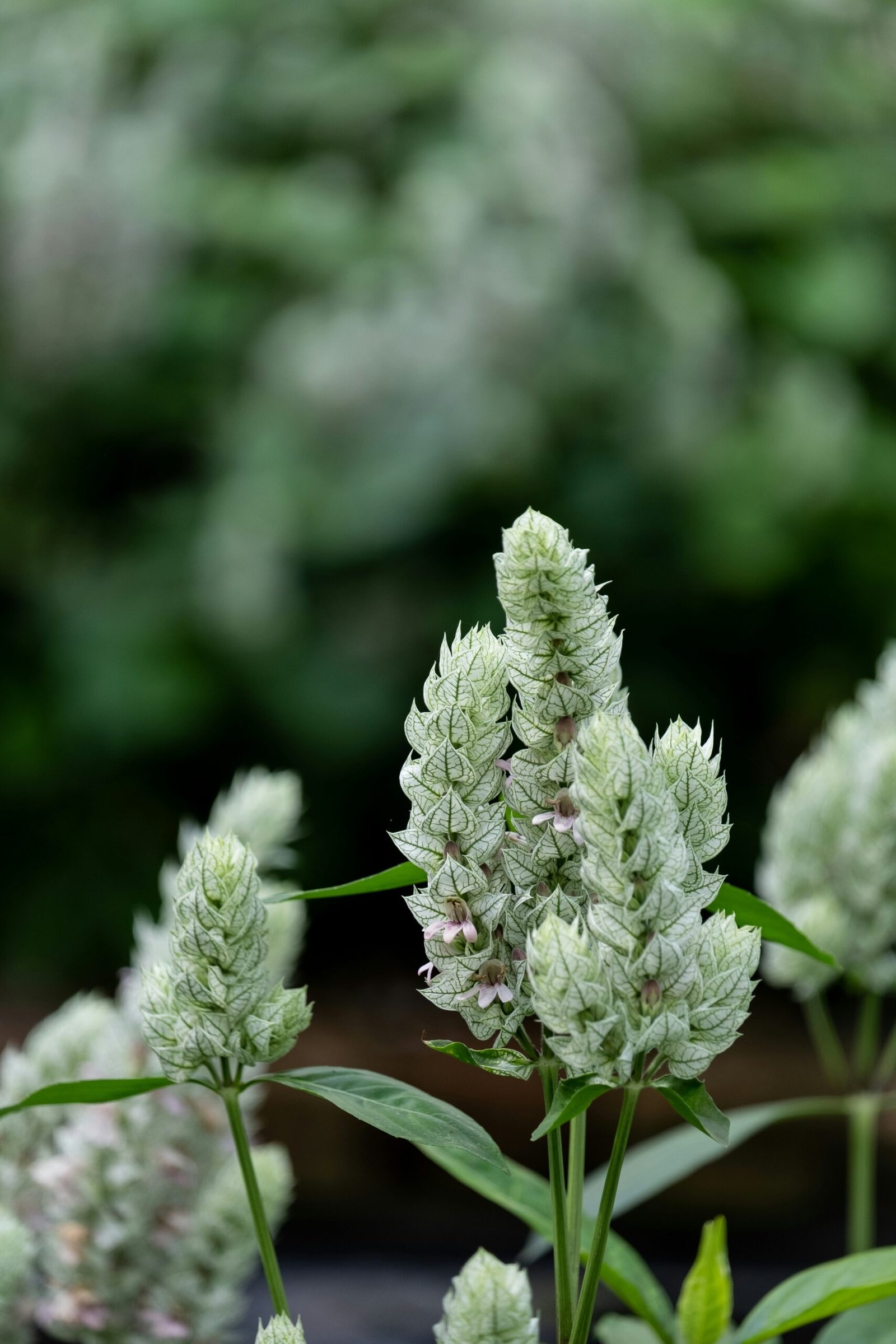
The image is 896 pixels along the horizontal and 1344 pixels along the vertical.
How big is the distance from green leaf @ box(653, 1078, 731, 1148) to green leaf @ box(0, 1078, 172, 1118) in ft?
0.46

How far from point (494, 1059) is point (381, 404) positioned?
1.78 meters

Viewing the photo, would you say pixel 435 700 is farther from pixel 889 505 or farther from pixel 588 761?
pixel 889 505

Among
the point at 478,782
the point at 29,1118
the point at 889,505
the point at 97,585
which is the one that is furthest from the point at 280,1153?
the point at 889,505

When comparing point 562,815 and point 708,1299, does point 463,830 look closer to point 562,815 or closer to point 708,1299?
point 562,815

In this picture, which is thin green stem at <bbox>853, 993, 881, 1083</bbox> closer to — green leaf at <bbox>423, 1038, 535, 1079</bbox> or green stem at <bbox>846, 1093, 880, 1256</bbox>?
green stem at <bbox>846, 1093, 880, 1256</bbox>

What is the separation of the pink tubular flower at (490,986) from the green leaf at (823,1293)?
149 mm

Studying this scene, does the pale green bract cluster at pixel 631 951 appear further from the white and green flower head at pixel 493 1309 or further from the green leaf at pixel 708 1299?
the green leaf at pixel 708 1299

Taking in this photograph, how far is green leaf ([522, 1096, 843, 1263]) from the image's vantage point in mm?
567

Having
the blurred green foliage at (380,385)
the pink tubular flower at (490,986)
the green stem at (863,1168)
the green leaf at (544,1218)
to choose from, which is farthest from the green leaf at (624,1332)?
the blurred green foliage at (380,385)

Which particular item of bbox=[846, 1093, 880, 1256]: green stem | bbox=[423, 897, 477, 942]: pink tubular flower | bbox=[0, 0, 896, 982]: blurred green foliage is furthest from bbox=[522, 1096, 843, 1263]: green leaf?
bbox=[0, 0, 896, 982]: blurred green foliage

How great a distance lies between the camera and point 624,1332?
21.7 inches

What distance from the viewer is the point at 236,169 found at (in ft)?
7.84

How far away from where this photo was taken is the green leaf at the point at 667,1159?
1.86 feet

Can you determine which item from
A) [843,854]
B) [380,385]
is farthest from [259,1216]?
[380,385]
